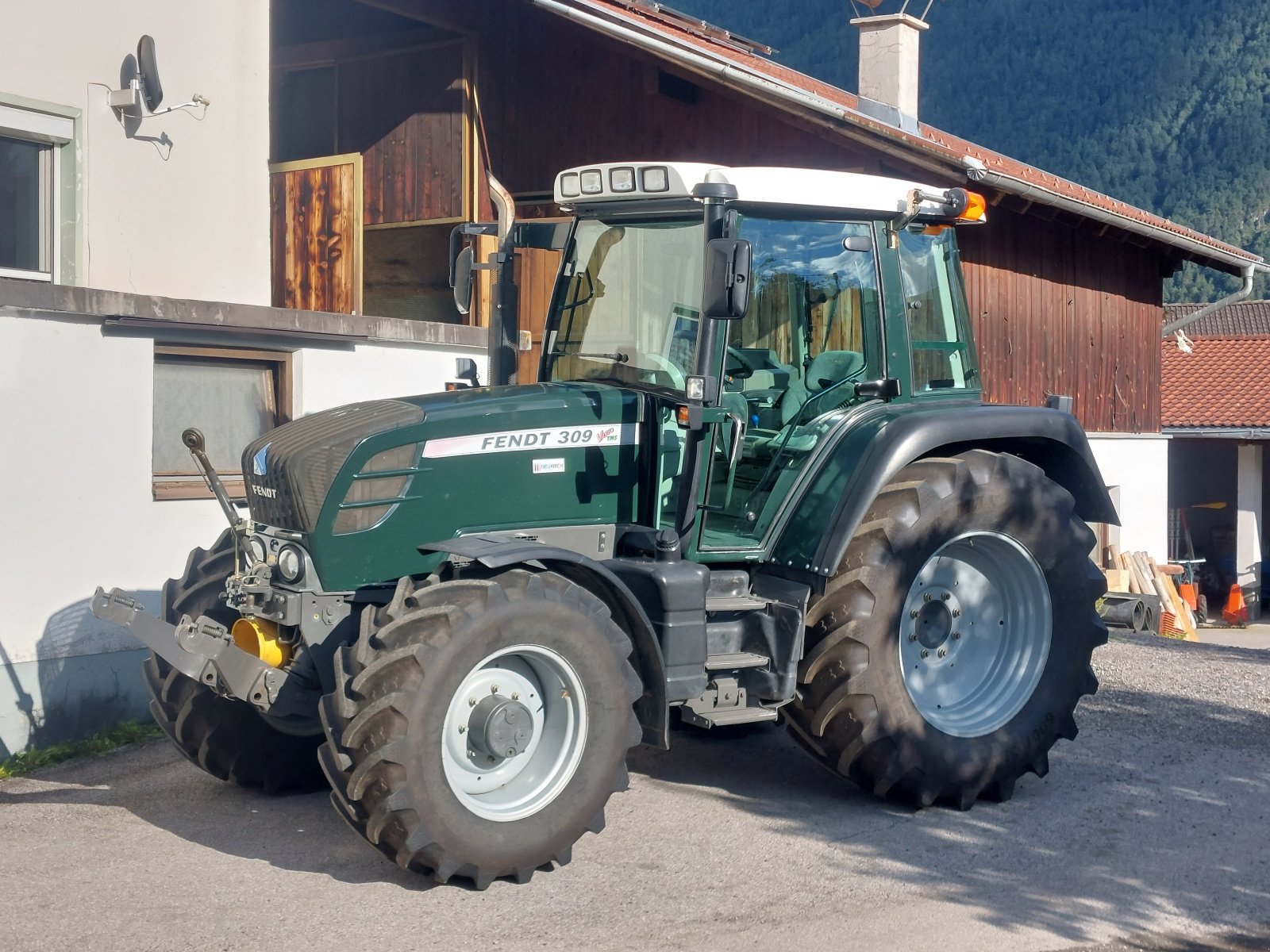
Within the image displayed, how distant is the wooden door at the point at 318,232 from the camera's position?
421 inches

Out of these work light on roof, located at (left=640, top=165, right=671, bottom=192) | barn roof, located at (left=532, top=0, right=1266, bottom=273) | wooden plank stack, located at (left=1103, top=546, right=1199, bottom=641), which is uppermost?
barn roof, located at (left=532, top=0, right=1266, bottom=273)

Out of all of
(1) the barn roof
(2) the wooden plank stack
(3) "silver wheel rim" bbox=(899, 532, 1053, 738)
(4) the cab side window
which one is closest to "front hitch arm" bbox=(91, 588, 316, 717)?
(3) "silver wheel rim" bbox=(899, 532, 1053, 738)

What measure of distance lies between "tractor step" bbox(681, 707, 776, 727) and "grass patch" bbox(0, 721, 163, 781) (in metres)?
3.38

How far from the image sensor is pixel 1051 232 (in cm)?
1666

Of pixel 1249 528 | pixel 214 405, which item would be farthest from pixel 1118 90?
pixel 214 405

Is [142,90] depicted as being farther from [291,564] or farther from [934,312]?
[934,312]

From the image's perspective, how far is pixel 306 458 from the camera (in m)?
5.29

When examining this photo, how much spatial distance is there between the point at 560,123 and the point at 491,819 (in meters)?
10.0

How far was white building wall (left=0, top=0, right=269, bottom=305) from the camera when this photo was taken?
8.33m

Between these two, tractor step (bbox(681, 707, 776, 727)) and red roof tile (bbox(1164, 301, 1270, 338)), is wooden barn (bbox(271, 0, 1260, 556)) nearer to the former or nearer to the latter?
tractor step (bbox(681, 707, 776, 727))

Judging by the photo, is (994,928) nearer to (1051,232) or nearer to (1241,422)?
(1051,232)

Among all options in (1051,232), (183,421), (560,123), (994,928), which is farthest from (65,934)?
(1051,232)

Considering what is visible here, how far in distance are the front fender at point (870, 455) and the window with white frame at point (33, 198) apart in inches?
197

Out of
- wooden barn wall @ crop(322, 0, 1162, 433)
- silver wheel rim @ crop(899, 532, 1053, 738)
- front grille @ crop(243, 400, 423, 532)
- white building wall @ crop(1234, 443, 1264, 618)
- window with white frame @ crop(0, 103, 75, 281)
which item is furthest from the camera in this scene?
white building wall @ crop(1234, 443, 1264, 618)
